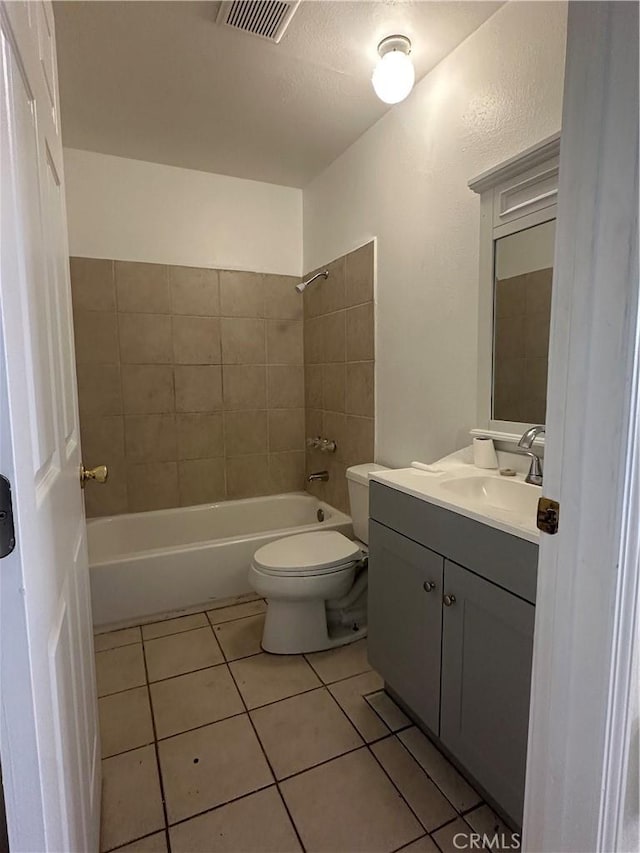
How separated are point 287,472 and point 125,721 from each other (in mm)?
1720

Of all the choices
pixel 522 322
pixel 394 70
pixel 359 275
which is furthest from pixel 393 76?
pixel 522 322

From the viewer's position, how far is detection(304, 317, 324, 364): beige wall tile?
2.79 metres

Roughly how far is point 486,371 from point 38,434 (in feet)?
4.67

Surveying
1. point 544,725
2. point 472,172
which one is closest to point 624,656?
point 544,725

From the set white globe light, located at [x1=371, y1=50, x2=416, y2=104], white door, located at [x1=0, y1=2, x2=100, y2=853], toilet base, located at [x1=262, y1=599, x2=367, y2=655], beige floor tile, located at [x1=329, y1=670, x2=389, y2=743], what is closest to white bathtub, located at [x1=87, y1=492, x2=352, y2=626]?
toilet base, located at [x1=262, y1=599, x2=367, y2=655]

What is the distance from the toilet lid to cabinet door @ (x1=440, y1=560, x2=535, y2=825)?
2.25 ft

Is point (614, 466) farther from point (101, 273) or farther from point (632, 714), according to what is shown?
point (101, 273)

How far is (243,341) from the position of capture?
288 cm

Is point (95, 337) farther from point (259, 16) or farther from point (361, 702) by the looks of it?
point (361, 702)

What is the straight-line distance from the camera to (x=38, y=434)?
0.65 meters

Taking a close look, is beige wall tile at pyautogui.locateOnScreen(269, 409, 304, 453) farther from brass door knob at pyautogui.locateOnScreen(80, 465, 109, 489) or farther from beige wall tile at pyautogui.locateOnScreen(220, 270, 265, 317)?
brass door knob at pyautogui.locateOnScreen(80, 465, 109, 489)

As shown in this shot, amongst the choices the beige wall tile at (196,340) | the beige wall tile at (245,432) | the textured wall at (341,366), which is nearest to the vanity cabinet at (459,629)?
the textured wall at (341,366)

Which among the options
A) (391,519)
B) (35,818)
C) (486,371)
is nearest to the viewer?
(35,818)

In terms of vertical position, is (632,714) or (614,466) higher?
(614,466)
